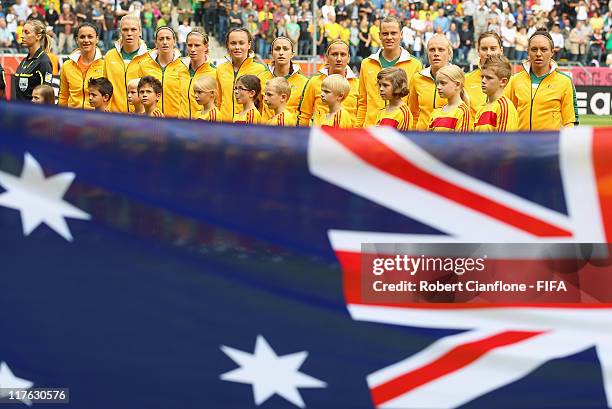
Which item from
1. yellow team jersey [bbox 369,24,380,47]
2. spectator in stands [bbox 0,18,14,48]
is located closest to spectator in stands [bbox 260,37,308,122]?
spectator in stands [bbox 0,18,14,48]

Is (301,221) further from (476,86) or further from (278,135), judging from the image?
(476,86)

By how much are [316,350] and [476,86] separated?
21.3ft

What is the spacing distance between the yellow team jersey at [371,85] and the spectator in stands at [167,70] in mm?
1756

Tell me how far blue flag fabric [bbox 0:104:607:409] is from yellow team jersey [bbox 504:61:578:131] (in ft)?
19.0

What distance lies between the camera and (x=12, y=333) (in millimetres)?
4043

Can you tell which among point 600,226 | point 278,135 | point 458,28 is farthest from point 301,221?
point 458,28

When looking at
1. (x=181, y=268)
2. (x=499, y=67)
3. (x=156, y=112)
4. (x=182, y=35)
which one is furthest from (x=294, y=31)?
(x=181, y=268)

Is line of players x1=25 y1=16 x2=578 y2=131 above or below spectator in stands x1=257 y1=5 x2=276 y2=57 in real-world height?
above

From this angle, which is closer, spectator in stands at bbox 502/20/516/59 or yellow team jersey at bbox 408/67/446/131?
yellow team jersey at bbox 408/67/446/131

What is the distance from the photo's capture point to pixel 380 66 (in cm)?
1072

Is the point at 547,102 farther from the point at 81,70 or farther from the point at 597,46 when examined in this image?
the point at 597,46

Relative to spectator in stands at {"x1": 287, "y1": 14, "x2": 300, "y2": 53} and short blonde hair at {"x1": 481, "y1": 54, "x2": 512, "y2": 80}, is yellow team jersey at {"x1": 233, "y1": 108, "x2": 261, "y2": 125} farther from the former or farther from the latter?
spectator in stands at {"x1": 287, "y1": 14, "x2": 300, "y2": 53}

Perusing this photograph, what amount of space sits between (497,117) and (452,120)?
322 millimetres

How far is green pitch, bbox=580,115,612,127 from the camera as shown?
2378 centimetres
